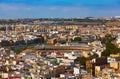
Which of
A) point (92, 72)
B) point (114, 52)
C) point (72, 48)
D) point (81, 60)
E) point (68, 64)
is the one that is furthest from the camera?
point (72, 48)

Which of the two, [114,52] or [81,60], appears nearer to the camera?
[81,60]

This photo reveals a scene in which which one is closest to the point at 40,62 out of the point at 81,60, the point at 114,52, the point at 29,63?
the point at 29,63

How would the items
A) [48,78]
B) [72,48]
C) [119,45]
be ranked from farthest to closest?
1. [72,48]
2. [119,45]
3. [48,78]

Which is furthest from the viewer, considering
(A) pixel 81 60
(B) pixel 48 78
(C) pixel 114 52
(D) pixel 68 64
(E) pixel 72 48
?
(E) pixel 72 48

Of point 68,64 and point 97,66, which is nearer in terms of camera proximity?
point 97,66

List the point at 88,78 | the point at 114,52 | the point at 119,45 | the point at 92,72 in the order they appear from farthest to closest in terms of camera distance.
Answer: the point at 119,45 < the point at 114,52 < the point at 92,72 < the point at 88,78

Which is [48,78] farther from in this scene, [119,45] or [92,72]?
[119,45]

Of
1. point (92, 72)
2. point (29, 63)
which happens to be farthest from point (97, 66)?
point (29, 63)

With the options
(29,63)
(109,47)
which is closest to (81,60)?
(29,63)

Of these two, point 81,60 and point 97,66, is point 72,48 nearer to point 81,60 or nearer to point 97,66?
point 81,60
